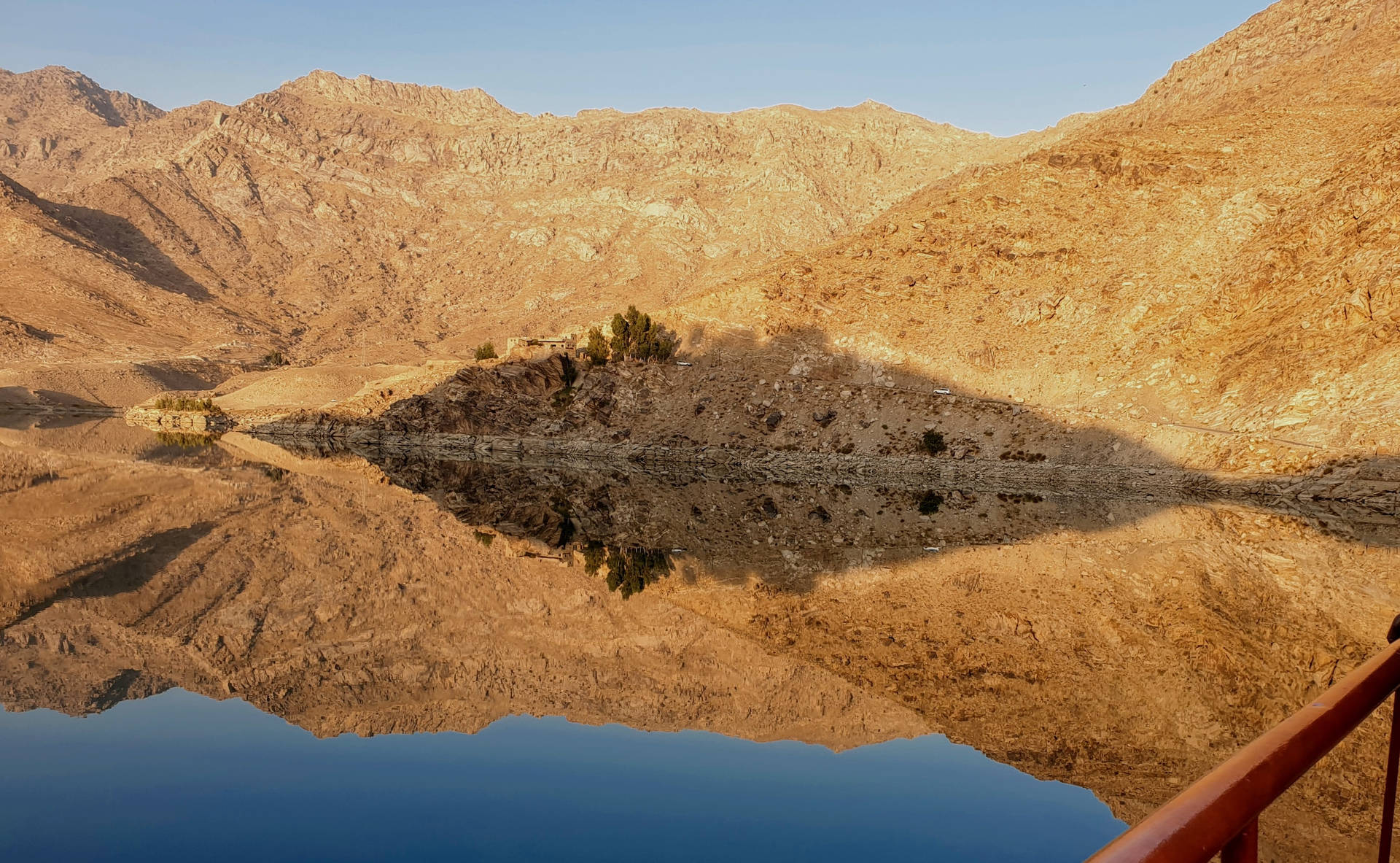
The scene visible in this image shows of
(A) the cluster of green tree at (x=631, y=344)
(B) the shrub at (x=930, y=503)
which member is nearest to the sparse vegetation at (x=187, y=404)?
(A) the cluster of green tree at (x=631, y=344)

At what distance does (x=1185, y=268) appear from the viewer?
213 feet

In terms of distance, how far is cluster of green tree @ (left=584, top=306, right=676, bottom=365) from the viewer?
77188 millimetres

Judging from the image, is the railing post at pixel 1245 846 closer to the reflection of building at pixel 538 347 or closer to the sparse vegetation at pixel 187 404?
the reflection of building at pixel 538 347

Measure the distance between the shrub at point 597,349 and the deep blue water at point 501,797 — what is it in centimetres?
6542

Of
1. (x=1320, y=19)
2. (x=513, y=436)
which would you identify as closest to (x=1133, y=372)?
(x=513, y=436)

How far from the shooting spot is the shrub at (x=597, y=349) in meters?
78.2

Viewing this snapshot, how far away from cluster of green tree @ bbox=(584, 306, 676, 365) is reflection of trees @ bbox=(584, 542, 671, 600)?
4778 cm

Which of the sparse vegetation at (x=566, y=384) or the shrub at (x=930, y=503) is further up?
the sparse vegetation at (x=566, y=384)

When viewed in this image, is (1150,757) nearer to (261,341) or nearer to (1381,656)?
(1381,656)

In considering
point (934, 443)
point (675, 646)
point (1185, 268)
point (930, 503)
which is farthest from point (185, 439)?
point (1185, 268)

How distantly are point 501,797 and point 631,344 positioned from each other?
6851 cm

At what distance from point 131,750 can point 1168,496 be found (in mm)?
47259

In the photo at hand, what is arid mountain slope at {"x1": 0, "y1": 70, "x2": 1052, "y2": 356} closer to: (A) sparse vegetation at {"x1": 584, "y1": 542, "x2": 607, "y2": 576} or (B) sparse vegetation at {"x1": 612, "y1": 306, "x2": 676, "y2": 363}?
(B) sparse vegetation at {"x1": 612, "y1": 306, "x2": 676, "y2": 363}

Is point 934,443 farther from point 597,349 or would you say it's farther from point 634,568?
point 634,568
